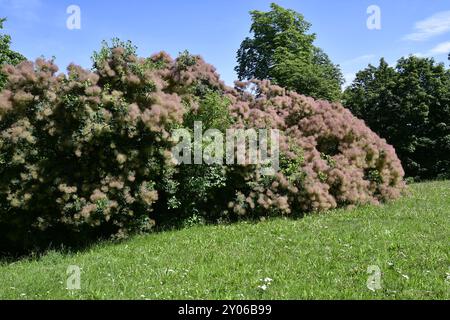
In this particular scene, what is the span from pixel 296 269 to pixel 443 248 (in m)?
2.91

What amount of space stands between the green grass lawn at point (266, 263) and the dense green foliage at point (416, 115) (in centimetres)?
1703

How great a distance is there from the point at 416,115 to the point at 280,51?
1258 cm

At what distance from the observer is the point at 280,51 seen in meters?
37.0

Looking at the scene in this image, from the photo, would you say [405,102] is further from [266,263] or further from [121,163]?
[266,263]

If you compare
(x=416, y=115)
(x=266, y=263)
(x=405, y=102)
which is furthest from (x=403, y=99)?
(x=266, y=263)

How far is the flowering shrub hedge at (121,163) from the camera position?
1118 cm

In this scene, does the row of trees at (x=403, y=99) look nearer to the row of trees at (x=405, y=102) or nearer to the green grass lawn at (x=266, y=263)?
the row of trees at (x=405, y=102)

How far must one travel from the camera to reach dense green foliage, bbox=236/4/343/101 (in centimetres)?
3391

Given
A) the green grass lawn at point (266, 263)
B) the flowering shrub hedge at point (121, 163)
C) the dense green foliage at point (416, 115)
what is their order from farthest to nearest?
the dense green foliage at point (416, 115), the flowering shrub hedge at point (121, 163), the green grass lawn at point (266, 263)

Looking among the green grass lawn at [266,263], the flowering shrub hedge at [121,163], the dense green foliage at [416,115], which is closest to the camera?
the green grass lawn at [266,263]

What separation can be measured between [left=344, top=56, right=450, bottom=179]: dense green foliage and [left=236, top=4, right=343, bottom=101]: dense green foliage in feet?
14.0

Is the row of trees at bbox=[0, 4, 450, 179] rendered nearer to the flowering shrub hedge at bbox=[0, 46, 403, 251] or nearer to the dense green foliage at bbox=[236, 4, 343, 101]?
the dense green foliage at bbox=[236, 4, 343, 101]

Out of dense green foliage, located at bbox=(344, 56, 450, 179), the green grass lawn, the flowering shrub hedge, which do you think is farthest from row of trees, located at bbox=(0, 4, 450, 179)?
the green grass lawn

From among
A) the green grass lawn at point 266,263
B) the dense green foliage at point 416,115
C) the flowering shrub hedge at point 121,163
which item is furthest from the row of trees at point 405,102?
the green grass lawn at point 266,263
